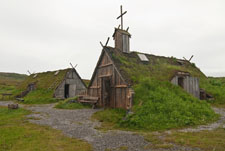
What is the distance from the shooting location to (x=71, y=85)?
97.9 ft

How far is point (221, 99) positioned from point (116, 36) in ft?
45.2

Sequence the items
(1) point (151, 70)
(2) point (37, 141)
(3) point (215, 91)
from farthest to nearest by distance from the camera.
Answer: (3) point (215, 91) < (1) point (151, 70) < (2) point (37, 141)

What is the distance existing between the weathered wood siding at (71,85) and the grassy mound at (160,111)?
17.6m

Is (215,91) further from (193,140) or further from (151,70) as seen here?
(193,140)

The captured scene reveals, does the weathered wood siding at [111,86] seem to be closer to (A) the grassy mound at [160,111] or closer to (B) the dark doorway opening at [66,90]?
(A) the grassy mound at [160,111]

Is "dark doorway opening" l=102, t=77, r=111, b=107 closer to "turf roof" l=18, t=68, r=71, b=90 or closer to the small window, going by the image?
the small window

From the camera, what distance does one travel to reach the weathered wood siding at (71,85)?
27.7 metres

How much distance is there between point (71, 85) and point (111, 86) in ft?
51.1

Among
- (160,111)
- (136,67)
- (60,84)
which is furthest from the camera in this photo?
(60,84)

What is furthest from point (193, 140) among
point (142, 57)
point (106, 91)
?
point (142, 57)

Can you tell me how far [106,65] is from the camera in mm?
17531

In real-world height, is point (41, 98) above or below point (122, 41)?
below

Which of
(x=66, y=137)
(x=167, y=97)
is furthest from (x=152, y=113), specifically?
(x=66, y=137)

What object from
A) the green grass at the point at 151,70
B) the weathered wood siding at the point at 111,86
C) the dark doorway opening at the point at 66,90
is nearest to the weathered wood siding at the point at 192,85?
the green grass at the point at 151,70
